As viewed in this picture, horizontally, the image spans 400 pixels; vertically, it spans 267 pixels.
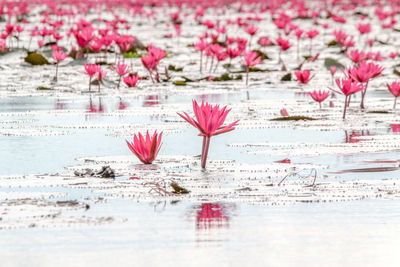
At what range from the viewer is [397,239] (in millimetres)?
3953

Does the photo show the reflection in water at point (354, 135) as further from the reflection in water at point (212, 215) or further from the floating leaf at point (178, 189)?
the reflection in water at point (212, 215)

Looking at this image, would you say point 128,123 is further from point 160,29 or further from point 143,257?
point 160,29

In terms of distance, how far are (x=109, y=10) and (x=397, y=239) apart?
2717cm

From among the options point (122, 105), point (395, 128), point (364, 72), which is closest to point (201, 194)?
point (395, 128)

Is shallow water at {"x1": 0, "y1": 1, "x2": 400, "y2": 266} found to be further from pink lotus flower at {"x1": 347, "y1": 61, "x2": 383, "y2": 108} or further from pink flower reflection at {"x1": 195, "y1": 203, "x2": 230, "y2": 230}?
pink lotus flower at {"x1": 347, "y1": 61, "x2": 383, "y2": 108}

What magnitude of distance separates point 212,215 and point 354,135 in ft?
10.9

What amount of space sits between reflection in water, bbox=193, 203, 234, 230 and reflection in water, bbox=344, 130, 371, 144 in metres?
2.63

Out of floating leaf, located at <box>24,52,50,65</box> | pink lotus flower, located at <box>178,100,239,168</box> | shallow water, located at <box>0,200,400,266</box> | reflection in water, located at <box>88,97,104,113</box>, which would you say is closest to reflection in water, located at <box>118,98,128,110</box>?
reflection in water, located at <box>88,97,104,113</box>

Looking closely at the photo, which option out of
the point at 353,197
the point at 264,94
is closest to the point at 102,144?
the point at 353,197

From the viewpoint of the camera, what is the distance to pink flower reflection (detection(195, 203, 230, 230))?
166 inches

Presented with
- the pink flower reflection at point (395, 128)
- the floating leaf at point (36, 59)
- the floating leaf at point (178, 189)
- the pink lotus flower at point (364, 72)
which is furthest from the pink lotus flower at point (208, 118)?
the floating leaf at point (36, 59)

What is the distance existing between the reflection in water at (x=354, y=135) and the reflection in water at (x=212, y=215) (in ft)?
8.61

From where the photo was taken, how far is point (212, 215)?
441 centimetres

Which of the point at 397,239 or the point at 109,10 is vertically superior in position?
the point at 109,10
